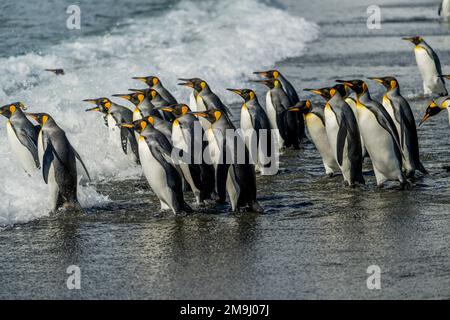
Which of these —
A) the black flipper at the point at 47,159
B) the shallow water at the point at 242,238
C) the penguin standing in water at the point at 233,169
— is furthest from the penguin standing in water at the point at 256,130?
the black flipper at the point at 47,159

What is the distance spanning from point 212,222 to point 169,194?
1.69ft

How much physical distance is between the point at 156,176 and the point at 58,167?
90 centimetres

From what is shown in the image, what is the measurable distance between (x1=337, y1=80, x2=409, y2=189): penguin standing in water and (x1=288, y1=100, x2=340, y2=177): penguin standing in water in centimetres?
57

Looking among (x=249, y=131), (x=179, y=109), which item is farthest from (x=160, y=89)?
(x=179, y=109)

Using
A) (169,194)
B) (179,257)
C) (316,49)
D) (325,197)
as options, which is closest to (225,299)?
(179,257)

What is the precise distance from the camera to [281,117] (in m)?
10.5

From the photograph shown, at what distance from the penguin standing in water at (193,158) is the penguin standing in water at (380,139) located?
151cm

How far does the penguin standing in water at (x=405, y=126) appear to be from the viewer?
8.71 m

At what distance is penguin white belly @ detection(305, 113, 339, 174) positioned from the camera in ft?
29.9

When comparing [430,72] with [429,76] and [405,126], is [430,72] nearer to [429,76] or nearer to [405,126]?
[429,76]

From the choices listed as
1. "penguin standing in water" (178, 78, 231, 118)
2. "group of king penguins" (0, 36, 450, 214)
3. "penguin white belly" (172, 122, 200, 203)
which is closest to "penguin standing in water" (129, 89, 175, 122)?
"group of king penguins" (0, 36, 450, 214)

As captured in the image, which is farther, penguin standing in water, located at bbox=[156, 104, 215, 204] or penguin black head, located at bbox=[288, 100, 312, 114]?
penguin black head, located at bbox=[288, 100, 312, 114]

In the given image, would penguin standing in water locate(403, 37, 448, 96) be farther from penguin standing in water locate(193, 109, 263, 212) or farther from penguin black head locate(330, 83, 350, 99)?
penguin standing in water locate(193, 109, 263, 212)

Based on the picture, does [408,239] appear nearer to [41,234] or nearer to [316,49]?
[41,234]
